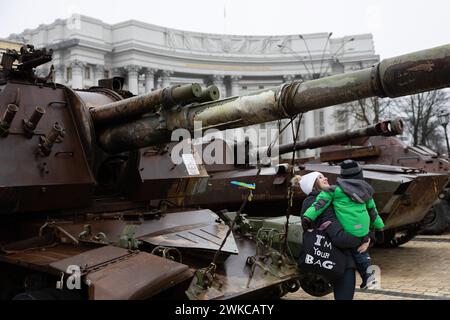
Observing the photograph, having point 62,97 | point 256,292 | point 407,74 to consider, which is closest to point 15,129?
point 62,97

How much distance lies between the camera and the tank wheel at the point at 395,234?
1000 cm

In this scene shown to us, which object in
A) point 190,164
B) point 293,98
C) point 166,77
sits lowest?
point 190,164

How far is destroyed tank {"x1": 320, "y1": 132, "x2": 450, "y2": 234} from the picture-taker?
1243 centimetres

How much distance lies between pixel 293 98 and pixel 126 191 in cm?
255

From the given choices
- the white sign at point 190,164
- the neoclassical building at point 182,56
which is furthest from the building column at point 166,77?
the white sign at point 190,164

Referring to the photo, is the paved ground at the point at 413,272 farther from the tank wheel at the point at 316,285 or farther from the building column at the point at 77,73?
the building column at the point at 77,73

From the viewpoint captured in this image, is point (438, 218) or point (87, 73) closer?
point (438, 218)

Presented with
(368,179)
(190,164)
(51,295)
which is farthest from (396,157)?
(51,295)

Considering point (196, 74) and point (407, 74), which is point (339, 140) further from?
point (196, 74)

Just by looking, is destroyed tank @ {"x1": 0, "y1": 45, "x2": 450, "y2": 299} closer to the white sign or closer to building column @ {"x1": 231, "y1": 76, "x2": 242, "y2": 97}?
the white sign

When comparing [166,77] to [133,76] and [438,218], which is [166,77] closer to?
[133,76]

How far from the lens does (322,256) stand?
4602 mm

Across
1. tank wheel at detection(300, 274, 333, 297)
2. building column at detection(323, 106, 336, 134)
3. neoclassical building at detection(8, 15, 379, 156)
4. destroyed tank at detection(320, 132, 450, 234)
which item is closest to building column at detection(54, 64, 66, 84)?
neoclassical building at detection(8, 15, 379, 156)

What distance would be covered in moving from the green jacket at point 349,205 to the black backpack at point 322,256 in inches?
5.7
